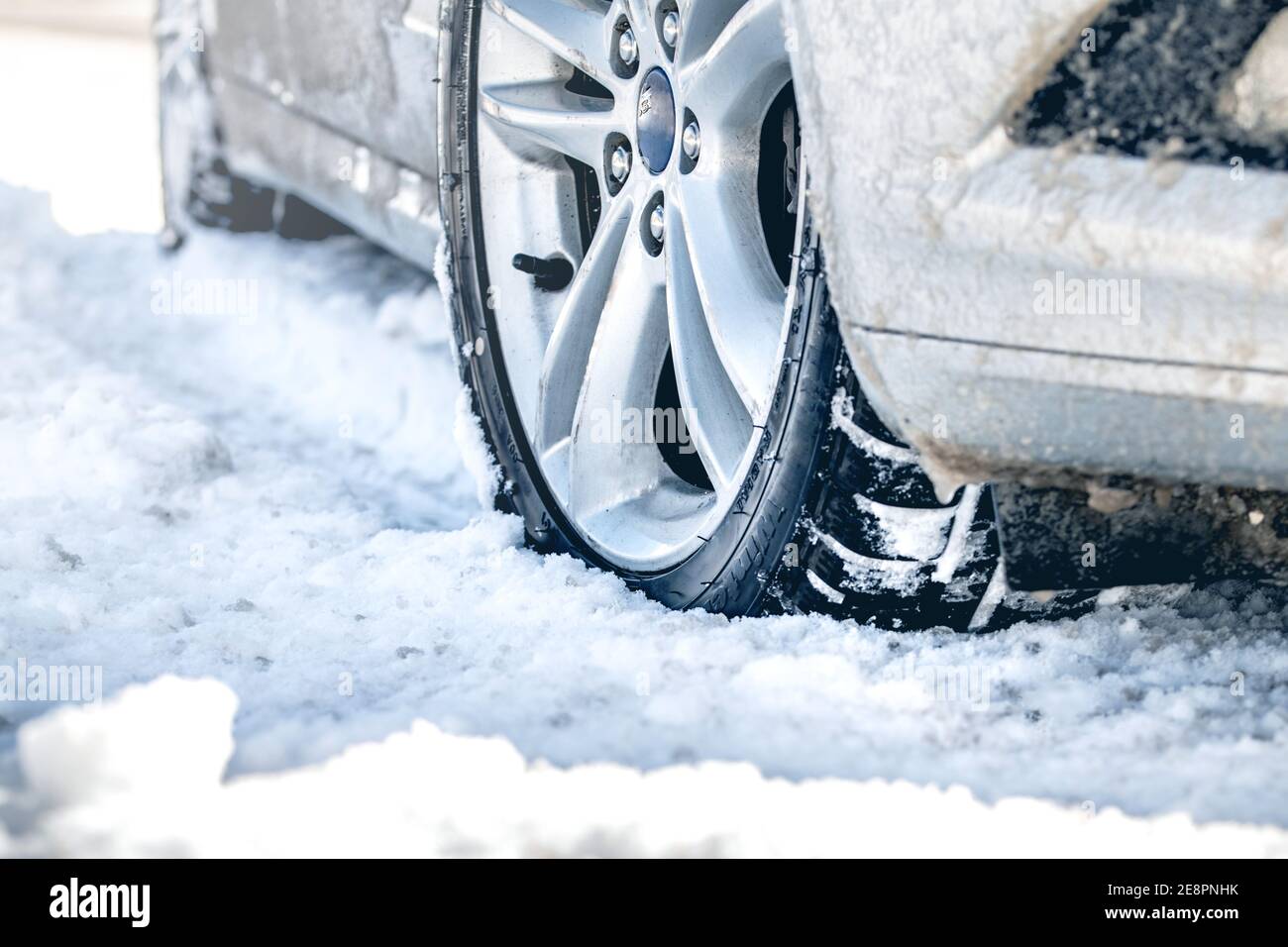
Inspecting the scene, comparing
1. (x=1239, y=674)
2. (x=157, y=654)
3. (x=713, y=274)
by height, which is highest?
(x=713, y=274)

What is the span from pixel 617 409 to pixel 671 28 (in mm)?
558

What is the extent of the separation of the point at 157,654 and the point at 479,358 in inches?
28.1

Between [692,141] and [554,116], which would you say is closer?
[692,141]

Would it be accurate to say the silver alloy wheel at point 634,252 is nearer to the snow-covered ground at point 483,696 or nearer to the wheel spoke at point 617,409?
the wheel spoke at point 617,409

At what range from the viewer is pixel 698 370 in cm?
201

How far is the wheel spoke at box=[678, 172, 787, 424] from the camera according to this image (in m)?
1.89

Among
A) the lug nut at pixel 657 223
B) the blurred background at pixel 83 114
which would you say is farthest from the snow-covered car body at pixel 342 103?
the blurred background at pixel 83 114

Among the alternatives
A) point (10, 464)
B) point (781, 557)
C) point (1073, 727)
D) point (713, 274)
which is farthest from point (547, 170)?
point (1073, 727)

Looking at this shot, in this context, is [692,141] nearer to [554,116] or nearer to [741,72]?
[741,72]

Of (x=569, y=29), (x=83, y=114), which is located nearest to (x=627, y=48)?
(x=569, y=29)

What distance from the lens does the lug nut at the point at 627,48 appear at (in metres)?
2.10

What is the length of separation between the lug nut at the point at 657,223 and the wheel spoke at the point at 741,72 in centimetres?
18

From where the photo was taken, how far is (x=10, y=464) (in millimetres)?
2570

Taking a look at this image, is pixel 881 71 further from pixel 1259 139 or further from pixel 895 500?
pixel 895 500
